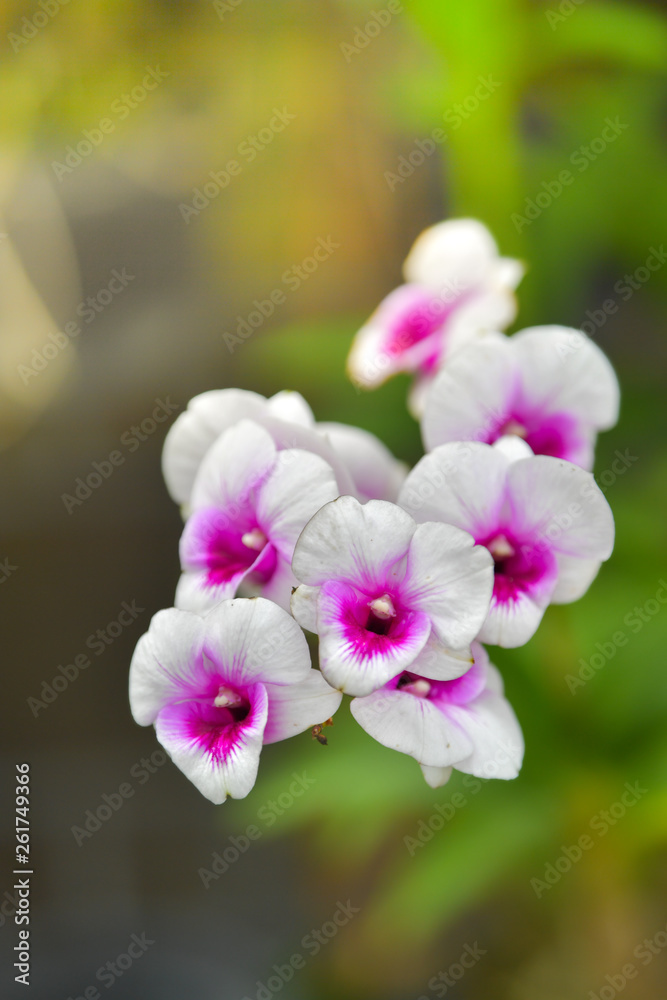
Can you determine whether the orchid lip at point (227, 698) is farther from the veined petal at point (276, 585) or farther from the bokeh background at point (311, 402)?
the bokeh background at point (311, 402)

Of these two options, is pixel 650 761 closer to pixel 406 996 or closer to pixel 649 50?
pixel 406 996

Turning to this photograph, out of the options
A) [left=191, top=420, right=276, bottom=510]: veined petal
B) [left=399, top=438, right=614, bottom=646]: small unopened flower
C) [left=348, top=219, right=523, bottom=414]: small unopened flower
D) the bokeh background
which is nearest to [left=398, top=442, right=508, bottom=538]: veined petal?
[left=399, top=438, right=614, bottom=646]: small unopened flower

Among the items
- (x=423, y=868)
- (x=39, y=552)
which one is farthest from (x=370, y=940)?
(x=39, y=552)

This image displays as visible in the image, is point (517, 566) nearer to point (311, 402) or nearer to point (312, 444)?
point (312, 444)

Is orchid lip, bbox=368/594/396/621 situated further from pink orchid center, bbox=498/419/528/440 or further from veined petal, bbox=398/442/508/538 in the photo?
pink orchid center, bbox=498/419/528/440

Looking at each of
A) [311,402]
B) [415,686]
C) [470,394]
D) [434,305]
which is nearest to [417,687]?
[415,686]

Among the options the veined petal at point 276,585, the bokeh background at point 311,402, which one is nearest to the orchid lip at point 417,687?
the veined petal at point 276,585
